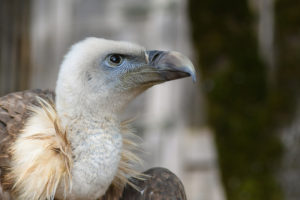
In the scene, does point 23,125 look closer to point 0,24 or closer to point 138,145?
point 138,145

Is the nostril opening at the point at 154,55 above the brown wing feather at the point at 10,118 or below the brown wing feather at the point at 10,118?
above

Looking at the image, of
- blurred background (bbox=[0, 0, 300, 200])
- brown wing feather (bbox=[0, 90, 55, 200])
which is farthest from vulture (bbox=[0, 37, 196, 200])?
blurred background (bbox=[0, 0, 300, 200])

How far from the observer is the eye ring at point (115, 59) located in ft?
9.67

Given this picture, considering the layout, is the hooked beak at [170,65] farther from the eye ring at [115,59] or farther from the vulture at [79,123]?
the eye ring at [115,59]

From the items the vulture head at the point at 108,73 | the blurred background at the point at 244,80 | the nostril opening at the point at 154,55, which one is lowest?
the blurred background at the point at 244,80

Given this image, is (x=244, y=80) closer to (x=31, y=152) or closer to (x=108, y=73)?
(x=108, y=73)

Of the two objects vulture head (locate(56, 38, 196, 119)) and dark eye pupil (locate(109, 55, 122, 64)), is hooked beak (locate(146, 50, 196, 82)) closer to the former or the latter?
vulture head (locate(56, 38, 196, 119))

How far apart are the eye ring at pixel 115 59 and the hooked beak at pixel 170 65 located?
0.15m

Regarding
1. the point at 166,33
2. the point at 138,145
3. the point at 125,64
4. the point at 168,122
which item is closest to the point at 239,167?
the point at 138,145

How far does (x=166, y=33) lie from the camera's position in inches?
348

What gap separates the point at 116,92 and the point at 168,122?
5.56 metres

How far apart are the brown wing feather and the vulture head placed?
22 centimetres

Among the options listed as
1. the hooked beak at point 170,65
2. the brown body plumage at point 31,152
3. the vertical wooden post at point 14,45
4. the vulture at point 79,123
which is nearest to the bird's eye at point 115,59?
the vulture at point 79,123

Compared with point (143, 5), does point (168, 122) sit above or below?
below
